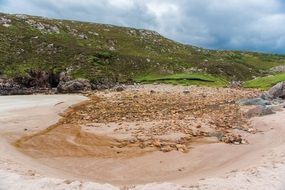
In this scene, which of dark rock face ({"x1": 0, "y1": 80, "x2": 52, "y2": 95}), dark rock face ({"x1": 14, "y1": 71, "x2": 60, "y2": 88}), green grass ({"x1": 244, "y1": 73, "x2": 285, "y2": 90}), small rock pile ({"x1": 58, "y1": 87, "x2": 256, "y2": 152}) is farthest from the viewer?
dark rock face ({"x1": 14, "y1": 71, "x2": 60, "y2": 88})

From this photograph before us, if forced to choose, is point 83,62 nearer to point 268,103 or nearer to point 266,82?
point 266,82

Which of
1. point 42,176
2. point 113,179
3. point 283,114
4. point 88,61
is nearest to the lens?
point 42,176

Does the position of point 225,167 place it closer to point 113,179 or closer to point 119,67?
point 113,179

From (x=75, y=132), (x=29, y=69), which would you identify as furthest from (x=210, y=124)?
(x=29, y=69)

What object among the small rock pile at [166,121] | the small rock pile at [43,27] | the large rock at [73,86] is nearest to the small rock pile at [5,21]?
the small rock pile at [43,27]

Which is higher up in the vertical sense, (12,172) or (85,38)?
(85,38)

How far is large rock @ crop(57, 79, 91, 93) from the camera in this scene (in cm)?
7488

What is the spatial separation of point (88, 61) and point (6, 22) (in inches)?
1542

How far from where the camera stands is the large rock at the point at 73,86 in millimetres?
74875

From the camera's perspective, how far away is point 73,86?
252 feet

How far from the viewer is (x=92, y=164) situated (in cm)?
2333

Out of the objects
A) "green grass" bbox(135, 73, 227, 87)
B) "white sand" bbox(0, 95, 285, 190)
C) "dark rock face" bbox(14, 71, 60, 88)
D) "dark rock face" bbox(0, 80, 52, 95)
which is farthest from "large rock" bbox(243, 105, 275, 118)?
"dark rock face" bbox(14, 71, 60, 88)

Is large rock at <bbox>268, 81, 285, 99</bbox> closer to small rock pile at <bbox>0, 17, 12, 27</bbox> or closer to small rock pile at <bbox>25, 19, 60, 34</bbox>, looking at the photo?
small rock pile at <bbox>0, 17, 12, 27</bbox>

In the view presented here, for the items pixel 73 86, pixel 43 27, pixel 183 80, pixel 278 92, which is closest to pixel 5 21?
pixel 43 27
